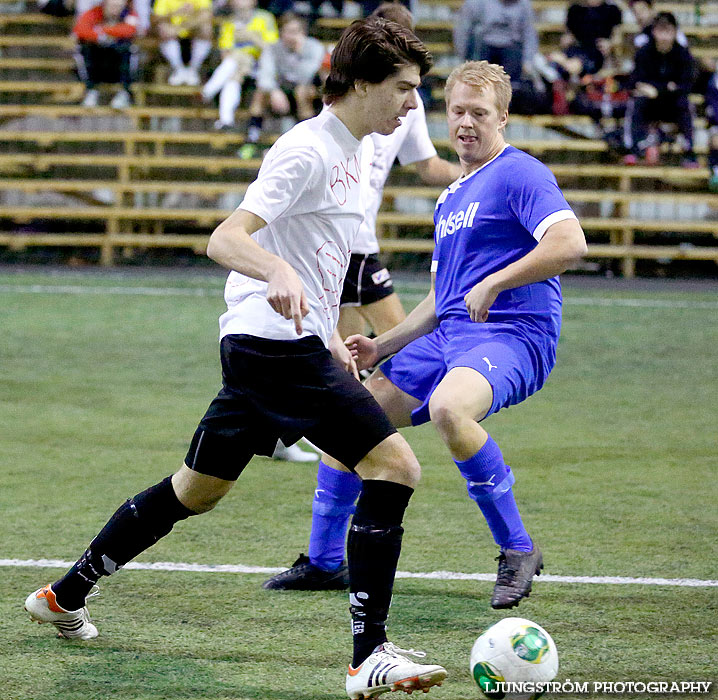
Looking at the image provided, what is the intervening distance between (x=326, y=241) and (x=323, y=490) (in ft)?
4.15

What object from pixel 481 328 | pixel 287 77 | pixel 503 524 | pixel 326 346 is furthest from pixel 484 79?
pixel 287 77

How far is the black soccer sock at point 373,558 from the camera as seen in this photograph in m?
Answer: 3.47

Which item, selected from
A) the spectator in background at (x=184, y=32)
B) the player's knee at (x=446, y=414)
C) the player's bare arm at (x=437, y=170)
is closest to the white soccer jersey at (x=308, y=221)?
the player's knee at (x=446, y=414)

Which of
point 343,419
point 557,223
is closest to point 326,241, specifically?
point 343,419

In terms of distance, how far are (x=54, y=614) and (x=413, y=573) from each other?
146cm

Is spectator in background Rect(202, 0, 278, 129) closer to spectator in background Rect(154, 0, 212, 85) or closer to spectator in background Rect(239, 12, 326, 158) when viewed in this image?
spectator in background Rect(239, 12, 326, 158)

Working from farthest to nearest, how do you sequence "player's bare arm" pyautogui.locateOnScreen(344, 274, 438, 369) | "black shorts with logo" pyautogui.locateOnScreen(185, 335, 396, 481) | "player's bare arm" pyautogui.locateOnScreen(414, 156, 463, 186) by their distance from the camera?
1. "player's bare arm" pyautogui.locateOnScreen(414, 156, 463, 186)
2. "player's bare arm" pyautogui.locateOnScreen(344, 274, 438, 369)
3. "black shorts with logo" pyautogui.locateOnScreen(185, 335, 396, 481)

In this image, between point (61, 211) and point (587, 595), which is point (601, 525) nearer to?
point (587, 595)

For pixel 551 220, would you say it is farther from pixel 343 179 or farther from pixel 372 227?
pixel 372 227

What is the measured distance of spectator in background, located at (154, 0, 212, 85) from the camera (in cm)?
1748

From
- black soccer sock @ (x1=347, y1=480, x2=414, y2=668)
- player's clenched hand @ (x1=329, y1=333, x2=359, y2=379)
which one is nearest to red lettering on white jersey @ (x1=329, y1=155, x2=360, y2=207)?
player's clenched hand @ (x1=329, y1=333, x2=359, y2=379)

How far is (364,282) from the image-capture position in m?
6.63

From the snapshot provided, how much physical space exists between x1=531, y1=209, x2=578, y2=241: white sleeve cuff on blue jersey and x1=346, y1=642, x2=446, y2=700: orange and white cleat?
164 centimetres

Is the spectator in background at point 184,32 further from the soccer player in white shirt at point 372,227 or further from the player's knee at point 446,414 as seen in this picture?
the player's knee at point 446,414
